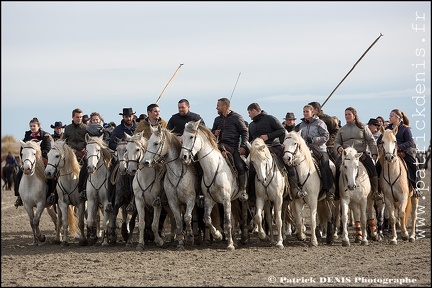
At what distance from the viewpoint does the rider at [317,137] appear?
16800mm

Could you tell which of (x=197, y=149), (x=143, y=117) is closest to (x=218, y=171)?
(x=197, y=149)

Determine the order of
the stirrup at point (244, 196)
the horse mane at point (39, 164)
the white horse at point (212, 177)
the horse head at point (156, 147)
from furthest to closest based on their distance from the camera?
1. the horse mane at point (39, 164)
2. the stirrup at point (244, 196)
3. the white horse at point (212, 177)
4. the horse head at point (156, 147)

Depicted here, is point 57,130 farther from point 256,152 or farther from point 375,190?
point 375,190

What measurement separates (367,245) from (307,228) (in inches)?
187

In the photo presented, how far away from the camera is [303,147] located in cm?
1631

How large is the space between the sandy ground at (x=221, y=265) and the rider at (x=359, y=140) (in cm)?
153

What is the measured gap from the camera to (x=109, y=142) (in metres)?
17.5

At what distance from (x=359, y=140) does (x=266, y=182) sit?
242 centimetres

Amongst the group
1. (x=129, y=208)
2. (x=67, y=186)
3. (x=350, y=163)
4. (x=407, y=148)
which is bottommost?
(x=129, y=208)

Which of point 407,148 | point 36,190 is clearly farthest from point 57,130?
point 407,148

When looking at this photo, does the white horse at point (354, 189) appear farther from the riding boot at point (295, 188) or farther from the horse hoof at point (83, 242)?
the horse hoof at point (83, 242)

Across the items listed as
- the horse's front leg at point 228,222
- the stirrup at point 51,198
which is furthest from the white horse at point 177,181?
the stirrup at point 51,198

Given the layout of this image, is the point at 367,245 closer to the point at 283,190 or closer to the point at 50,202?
the point at 283,190

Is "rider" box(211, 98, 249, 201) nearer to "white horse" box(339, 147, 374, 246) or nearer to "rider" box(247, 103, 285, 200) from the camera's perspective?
"rider" box(247, 103, 285, 200)
